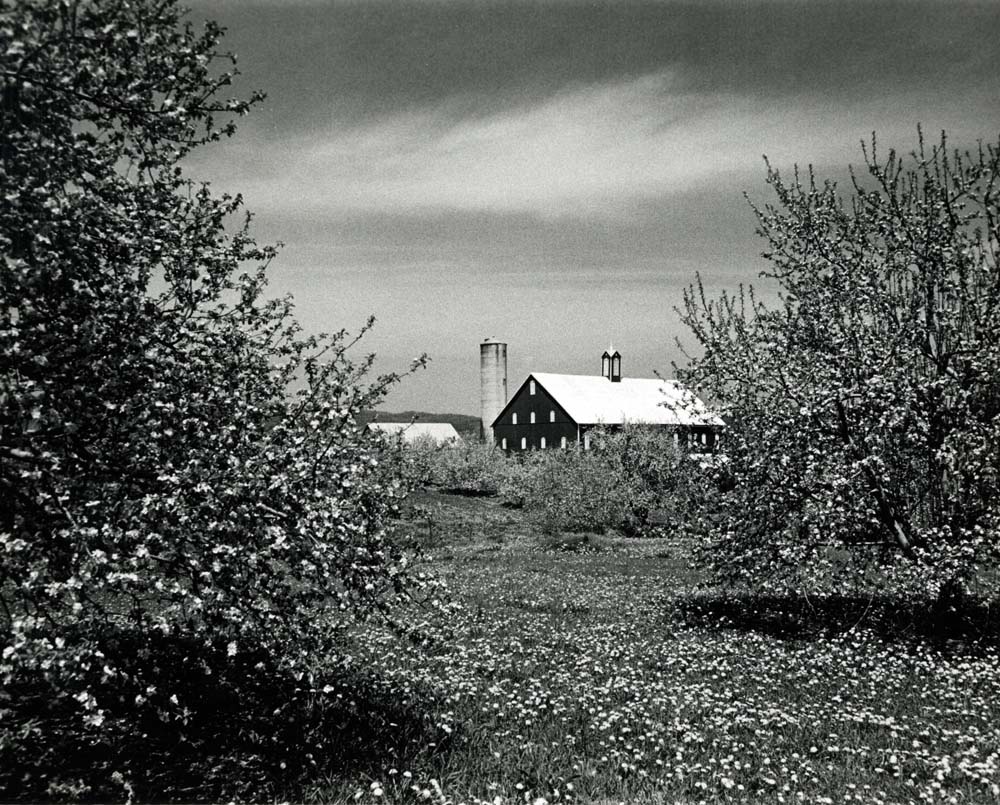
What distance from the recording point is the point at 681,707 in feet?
29.6

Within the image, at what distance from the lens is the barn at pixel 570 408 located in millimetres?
85688

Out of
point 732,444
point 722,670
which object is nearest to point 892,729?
point 722,670

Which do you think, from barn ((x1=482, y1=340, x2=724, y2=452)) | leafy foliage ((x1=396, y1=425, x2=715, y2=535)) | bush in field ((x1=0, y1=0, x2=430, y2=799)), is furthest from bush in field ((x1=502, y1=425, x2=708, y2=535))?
barn ((x1=482, y1=340, x2=724, y2=452))

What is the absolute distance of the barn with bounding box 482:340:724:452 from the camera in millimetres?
85688

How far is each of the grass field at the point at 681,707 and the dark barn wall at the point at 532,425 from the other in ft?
228

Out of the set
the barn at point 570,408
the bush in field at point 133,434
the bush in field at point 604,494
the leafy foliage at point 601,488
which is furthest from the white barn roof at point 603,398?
the bush in field at point 133,434

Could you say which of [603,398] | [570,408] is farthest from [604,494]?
[603,398]

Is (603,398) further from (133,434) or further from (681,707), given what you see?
(133,434)

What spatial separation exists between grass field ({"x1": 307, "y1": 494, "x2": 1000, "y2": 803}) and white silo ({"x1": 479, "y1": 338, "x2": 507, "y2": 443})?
3176 inches

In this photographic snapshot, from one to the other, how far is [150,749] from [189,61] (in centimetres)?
604

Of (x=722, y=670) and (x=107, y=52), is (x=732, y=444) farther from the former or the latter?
(x=107, y=52)

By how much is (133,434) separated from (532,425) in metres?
84.6

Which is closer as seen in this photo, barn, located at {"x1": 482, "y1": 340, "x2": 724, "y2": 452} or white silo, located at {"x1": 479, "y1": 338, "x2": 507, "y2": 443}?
barn, located at {"x1": 482, "y1": 340, "x2": 724, "y2": 452}

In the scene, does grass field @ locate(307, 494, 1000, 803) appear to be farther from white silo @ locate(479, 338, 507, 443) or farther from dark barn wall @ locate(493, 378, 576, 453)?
white silo @ locate(479, 338, 507, 443)
